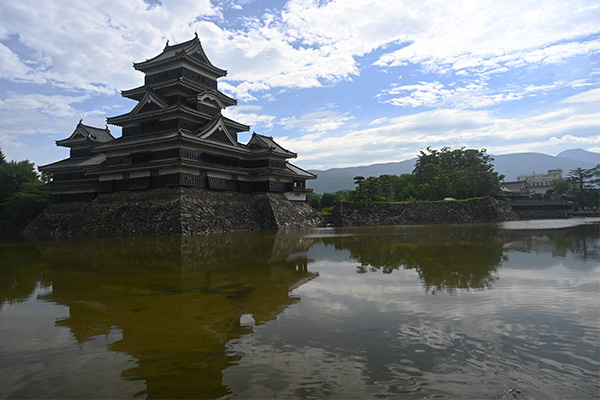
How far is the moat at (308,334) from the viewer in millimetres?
2994

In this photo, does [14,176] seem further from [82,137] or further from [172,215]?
[172,215]

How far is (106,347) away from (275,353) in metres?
2.04

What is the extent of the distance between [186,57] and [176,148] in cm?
979

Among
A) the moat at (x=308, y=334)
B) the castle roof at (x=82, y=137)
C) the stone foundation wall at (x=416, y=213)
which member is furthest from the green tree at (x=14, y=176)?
the moat at (x=308, y=334)

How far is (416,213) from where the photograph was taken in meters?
38.2

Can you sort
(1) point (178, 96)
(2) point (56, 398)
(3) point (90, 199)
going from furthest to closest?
1. (3) point (90, 199)
2. (1) point (178, 96)
3. (2) point (56, 398)

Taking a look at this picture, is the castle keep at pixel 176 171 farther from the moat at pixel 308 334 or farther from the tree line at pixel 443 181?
the moat at pixel 308 334

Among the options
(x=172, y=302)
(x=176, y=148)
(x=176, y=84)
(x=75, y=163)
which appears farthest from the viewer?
(x=75, y=163)

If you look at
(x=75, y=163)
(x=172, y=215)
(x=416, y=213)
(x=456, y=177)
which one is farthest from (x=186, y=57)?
(x=456, y=177)

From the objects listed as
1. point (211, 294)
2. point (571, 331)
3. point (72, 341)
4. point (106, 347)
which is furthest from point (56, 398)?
point (571, 331)

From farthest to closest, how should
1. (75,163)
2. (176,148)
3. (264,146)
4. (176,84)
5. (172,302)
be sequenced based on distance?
(75,163), (264,146), (176,84), (176,148), (172,302)

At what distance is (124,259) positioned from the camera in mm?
11820

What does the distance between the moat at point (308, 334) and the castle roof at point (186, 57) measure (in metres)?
28.4

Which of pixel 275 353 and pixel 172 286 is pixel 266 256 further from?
pixel 275 353
